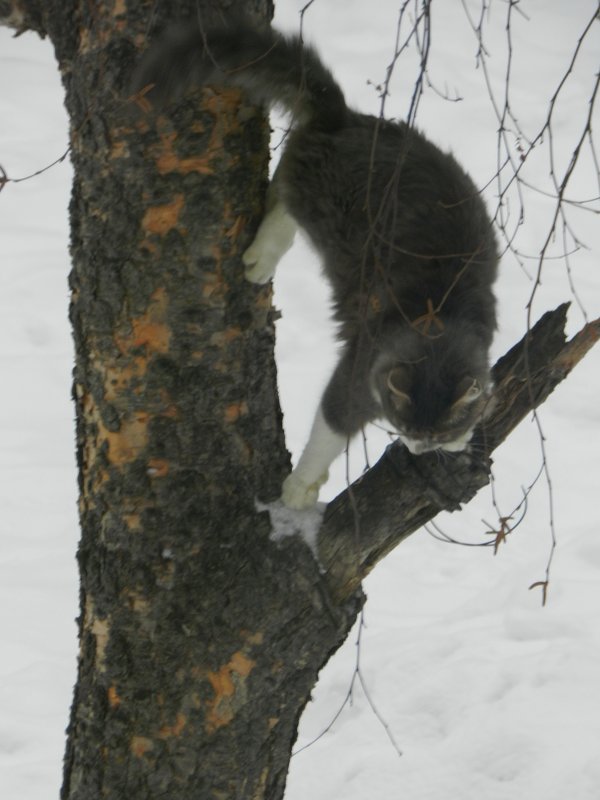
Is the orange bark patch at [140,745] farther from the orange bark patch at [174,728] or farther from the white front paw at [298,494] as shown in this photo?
the white front paw at [298,494]

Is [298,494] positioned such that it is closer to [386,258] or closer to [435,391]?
[435,391]

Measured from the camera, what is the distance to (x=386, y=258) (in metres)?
2.14

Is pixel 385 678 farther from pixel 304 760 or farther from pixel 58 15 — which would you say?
pixel 58 15

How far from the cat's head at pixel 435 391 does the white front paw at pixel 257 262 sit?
36 cm

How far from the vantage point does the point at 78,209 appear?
197cm

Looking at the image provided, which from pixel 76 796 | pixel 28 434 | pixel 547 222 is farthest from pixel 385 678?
pixel 547 222

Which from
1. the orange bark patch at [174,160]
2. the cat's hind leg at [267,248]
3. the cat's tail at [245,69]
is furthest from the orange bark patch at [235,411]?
the cat's tail at [245,69]

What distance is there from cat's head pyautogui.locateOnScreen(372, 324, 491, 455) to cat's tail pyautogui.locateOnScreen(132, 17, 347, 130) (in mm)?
561

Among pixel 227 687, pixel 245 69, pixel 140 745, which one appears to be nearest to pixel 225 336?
pixel 245 69

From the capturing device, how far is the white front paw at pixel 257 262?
1.98 m

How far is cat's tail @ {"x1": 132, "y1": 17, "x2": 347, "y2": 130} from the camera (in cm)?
177

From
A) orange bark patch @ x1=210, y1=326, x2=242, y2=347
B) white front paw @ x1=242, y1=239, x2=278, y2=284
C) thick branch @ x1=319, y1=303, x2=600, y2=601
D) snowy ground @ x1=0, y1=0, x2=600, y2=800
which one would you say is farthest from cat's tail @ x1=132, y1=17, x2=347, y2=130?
thick branch @ x1=319, y1=303, x2=600, y2=601

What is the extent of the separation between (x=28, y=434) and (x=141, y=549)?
2.61 metres

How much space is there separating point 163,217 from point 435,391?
72 cm
